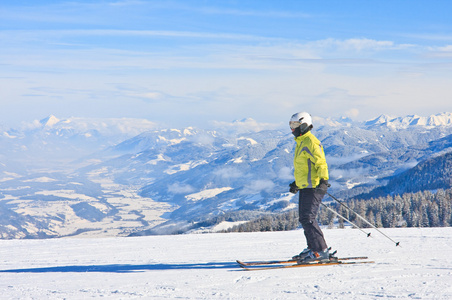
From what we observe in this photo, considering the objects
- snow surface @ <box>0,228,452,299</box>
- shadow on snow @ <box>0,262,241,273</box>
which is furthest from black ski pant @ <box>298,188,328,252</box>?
shadow on snow @ <box>0,262,241,273</box>

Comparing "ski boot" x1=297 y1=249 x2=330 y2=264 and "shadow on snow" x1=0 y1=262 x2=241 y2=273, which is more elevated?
"ski boot" x1=297 y1=249 x2=330 y2=264

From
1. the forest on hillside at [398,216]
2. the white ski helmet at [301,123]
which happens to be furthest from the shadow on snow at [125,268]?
the forest on hillside at [398,216]

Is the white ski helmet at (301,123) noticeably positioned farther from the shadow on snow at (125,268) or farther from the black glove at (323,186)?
the shadow on snow at (125,268)

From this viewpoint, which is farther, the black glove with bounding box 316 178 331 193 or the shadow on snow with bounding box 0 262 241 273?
the shadow on snow with bounding box 0 262 241 273

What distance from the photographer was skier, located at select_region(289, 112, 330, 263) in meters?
7.34

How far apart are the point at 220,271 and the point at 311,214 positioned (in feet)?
6.81

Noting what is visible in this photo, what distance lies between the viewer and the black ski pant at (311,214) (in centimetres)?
758

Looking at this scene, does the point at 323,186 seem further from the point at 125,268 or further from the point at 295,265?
the point at 125,268

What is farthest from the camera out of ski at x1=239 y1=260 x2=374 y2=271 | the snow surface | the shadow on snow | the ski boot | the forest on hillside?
the forest on hillside

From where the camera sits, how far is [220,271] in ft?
24.6

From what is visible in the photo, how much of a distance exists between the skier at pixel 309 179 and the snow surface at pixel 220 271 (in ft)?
1.54

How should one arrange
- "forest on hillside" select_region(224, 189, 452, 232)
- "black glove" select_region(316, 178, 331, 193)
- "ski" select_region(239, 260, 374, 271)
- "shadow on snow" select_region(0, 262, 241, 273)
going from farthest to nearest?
1. "forest on hillside" select_region(224, 189, 452, 232)
2. "shadow on snow" select_region(0, 262, 241, 273)
3. "ski" select_region(239, 260, 374, 271)
4. "black glove" select_region(316, 178, 331, 193)

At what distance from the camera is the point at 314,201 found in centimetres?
758

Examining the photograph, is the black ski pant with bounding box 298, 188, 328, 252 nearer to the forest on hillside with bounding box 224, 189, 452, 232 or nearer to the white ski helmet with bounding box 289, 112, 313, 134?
the white ski helmet with bounding box 289, 112, 313, 134
